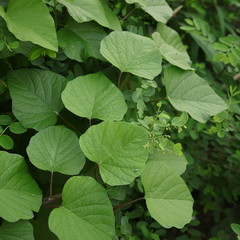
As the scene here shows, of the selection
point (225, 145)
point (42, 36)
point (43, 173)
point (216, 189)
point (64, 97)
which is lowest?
point (216, 189)

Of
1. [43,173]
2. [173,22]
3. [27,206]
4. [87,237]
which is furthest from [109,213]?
[173,22]

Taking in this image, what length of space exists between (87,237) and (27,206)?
164mm

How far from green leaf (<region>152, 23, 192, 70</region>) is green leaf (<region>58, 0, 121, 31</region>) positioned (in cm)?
16

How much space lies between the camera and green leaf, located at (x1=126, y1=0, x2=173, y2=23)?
46.9 inches

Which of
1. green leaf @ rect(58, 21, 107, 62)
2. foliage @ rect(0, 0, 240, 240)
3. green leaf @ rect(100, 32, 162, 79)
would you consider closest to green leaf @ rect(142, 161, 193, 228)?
foliage @ rect(0, 0, 240, 240)

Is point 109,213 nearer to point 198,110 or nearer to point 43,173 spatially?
point 43,173

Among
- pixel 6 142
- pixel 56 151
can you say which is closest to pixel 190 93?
pixel 56 151

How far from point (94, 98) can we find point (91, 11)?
282 millimetres

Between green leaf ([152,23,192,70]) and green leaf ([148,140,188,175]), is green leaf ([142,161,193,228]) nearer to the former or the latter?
green leaf ([148,140,188,175])

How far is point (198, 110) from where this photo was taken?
1082 millimetres

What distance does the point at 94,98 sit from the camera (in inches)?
38.9

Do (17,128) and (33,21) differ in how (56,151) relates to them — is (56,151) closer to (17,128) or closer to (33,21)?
(17,128)

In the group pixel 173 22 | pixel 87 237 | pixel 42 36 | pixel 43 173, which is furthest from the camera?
pixel 173 22

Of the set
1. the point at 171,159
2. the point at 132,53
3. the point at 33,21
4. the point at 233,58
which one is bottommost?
the point at 171,159
